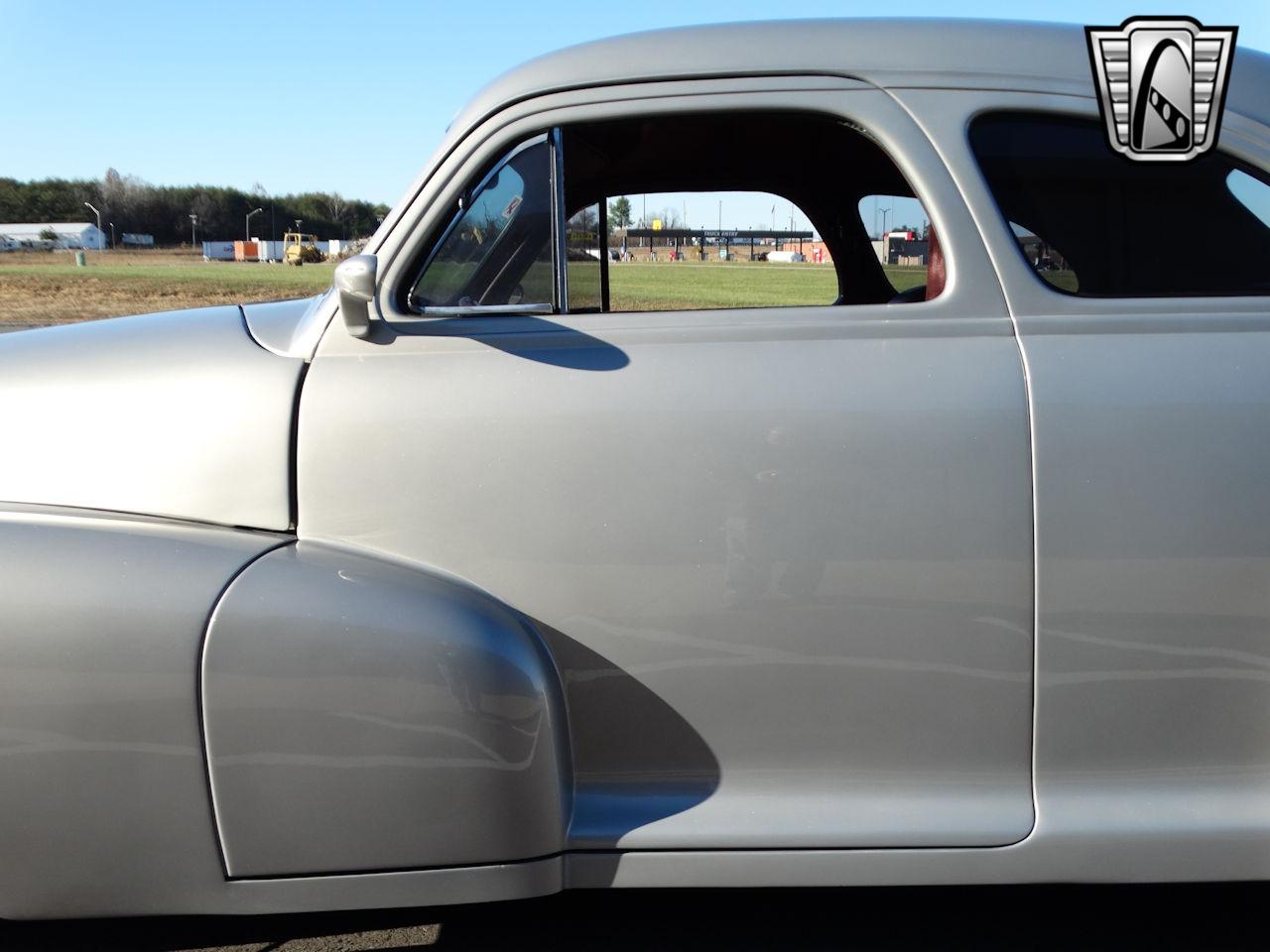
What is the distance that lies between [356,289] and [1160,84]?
160 centimetres

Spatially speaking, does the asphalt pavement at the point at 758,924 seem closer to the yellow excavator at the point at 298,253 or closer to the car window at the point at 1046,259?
the car window at the point at 1046,259

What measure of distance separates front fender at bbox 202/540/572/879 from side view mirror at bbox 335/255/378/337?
0.45 m

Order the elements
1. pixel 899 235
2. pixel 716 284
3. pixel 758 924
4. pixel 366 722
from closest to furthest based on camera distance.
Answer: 1. pixel 366 722
2. pixel 758 924
3. pixel 899 235
4. pixel 716 284

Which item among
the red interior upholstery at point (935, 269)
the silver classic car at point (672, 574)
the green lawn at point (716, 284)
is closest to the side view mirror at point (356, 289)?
the silver classic car at point (672, 574)

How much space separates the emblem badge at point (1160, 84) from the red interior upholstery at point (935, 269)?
399mm

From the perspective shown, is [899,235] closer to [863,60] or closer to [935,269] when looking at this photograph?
[935,269]

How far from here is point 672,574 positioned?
194cm

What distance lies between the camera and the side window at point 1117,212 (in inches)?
83.1

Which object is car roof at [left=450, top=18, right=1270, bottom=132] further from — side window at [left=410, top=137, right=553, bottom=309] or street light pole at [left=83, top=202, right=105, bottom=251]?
street light pole at [left=83, top=202, right=105, bottom=251]

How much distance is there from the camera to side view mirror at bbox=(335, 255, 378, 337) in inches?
76.3

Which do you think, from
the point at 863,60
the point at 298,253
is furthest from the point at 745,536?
the point at 298,253

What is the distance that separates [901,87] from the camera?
2.08 m

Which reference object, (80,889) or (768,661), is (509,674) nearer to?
(768,661)

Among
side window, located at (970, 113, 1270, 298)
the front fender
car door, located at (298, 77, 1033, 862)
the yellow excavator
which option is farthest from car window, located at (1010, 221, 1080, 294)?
the yellow excavator
